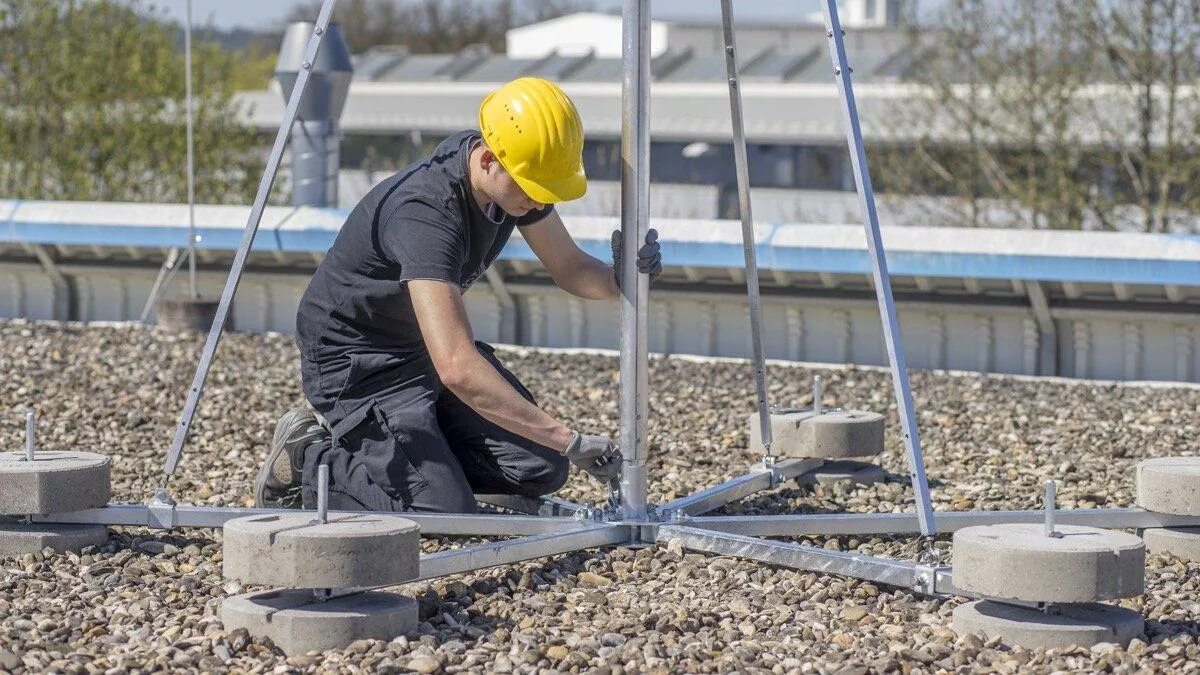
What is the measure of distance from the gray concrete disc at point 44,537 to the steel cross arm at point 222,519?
28 mm

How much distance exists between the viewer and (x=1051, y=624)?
4074mm

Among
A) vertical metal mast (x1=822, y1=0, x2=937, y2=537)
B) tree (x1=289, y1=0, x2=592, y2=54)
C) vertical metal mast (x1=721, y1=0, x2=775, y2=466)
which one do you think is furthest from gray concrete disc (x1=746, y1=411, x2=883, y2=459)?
tree (x1=289, y1=0, x2=592, y2=54)

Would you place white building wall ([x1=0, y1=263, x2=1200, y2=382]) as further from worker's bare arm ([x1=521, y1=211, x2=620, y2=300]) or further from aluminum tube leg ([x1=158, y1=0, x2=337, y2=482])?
aluminum tube leg ([x1=158, y1=0, x2=337, y2=482])

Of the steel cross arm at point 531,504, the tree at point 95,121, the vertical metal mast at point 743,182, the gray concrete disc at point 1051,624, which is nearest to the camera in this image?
the gray concrete disc at point 1051,624

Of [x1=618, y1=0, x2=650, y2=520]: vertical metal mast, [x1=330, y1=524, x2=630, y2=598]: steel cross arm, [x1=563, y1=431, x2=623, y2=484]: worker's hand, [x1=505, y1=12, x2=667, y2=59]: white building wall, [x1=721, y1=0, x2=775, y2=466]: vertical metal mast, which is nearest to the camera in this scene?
[x1=330, y1=524, x2=630, y2=598]: steel cross arm

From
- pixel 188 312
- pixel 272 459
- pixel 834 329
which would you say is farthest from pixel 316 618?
pixel 188 312

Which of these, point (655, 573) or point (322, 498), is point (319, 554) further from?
point (655, 573)

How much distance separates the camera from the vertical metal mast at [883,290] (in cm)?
443

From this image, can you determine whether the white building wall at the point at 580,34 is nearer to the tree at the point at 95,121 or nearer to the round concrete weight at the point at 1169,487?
the tree at the point at 95,121

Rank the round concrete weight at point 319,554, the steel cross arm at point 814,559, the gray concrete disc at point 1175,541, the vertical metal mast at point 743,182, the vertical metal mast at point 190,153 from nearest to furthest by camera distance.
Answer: the round concrete weight at point 319,554
the steel cross arm at point 814,559
the gray concrete disc at point 1175,541
the vertical metal mast at point 743,182
the vertical metal mast at point 190,153

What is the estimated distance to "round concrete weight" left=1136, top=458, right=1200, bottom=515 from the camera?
4.93 meters

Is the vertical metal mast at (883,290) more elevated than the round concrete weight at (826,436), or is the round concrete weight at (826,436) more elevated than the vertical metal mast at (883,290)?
the vertical metal mast at (883,290)

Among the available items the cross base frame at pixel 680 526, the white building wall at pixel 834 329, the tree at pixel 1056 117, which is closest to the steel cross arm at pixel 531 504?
the cross base frame at pixel 680 526

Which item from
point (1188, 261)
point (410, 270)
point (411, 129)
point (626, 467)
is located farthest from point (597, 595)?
point (411, 129)
